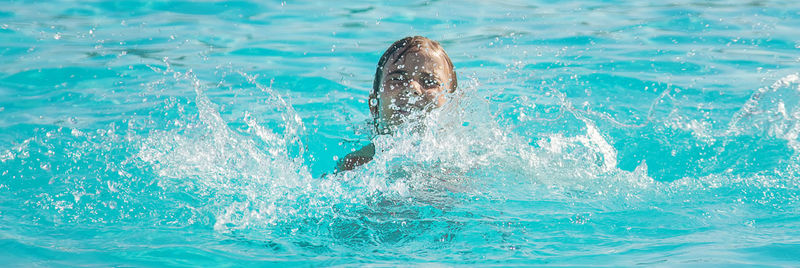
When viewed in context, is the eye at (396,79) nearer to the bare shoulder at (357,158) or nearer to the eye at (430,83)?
the eye at (430,83)

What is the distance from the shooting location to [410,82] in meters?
3.73

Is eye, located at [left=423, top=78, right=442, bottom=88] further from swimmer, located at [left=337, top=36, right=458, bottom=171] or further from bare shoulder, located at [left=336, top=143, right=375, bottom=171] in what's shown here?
bare shoulder, located at [left=336, top=143, right=375, bottom=171]

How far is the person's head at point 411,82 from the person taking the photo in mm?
3744

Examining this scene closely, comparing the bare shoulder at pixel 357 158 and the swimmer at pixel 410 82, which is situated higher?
the swimmer at pixel 410 82

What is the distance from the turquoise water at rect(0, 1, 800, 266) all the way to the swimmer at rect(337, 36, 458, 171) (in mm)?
104

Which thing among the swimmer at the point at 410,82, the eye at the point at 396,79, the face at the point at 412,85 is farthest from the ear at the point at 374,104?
the eye at the point at 396,79

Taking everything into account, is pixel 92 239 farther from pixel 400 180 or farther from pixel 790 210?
pixel 790 210

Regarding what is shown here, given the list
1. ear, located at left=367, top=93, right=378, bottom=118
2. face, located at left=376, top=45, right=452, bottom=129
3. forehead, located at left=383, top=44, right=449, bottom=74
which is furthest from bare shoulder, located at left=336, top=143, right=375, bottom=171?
forehead, located at left=383, top=44, right=449, bottom=74

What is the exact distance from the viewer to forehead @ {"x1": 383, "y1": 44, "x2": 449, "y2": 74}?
3773mm

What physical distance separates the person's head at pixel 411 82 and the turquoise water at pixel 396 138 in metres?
0.11

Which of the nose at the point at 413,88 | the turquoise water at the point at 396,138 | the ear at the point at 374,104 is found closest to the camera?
the turquoise water at the point at 396,138

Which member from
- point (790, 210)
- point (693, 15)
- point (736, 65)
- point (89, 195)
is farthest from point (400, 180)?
point (693, 15)

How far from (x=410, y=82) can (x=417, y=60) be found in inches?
4.9

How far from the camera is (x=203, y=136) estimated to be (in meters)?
4.02
